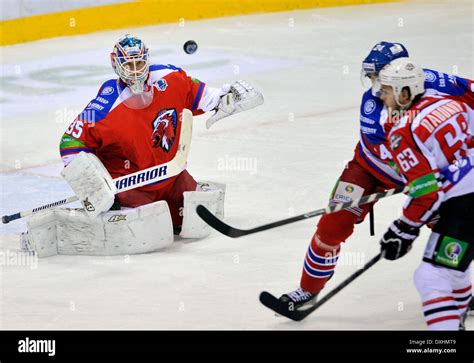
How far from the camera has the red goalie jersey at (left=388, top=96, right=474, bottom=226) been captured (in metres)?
3.85

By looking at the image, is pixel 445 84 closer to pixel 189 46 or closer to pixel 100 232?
pixel 100 232

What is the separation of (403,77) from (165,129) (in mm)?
1820

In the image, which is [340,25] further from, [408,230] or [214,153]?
[408,230]

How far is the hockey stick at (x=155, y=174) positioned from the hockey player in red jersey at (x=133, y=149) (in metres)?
0.03

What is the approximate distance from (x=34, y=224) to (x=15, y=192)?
45.5 inches

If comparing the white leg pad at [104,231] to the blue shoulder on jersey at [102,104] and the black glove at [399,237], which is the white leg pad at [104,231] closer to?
the blue shoulder on jersey at [102,104]

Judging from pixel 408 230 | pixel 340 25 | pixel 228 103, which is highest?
pixel 340 25

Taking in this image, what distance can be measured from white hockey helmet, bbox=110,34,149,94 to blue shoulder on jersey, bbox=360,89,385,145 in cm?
127

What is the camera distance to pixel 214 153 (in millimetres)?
A: 7078

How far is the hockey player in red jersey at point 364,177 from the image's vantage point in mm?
4441

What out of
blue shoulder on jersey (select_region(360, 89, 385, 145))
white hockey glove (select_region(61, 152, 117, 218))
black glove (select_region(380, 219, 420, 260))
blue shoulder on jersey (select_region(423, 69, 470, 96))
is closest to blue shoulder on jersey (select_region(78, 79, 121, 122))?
white hockey glove (select_region(61, 152, 117, 218))

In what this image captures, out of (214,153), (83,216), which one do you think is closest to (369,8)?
(214,153)

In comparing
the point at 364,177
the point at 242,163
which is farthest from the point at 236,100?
the point at 364,177

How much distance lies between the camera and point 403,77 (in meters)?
3.96
